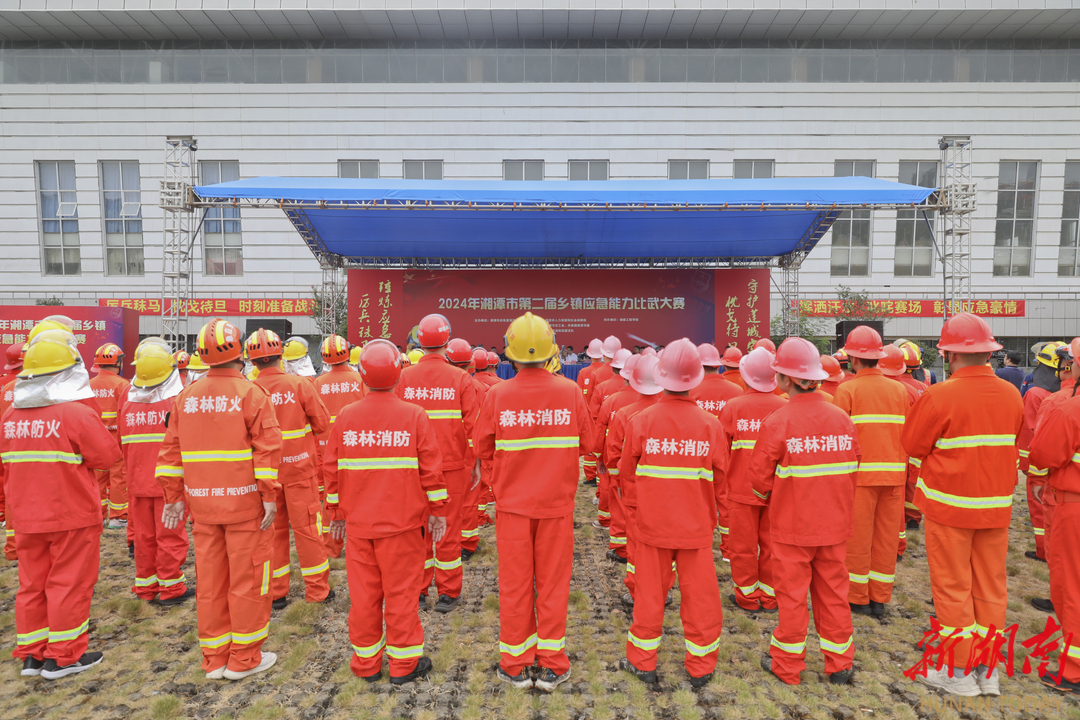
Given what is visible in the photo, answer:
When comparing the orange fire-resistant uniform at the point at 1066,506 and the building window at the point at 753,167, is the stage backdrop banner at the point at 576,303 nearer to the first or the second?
the building window at the point at 753,167

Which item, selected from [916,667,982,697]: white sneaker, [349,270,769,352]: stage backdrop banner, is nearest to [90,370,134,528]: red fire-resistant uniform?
[916,667,982,697]: white sneaker

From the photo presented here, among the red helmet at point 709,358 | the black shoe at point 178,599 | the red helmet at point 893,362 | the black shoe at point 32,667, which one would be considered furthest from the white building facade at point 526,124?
the black shoe at point 32,667

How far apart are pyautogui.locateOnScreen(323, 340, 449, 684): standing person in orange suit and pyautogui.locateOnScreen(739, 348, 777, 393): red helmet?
97.3 inches

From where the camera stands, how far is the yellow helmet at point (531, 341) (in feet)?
11.3

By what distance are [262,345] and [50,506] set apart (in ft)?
5.58

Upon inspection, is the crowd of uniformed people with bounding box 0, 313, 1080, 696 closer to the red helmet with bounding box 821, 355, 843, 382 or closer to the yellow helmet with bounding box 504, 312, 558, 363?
the yellow helmet with bounding box 504, 312, 558, 363

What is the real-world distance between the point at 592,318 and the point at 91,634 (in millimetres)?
13838

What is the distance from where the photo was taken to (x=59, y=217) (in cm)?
2052

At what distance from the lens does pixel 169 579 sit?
180 inches

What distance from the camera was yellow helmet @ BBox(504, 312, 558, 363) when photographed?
11.3 feet

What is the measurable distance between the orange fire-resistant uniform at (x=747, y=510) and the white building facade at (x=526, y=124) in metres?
18.2

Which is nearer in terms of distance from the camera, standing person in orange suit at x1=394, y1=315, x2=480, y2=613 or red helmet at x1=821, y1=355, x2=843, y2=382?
standing person in orange suit at x1=394, y1=315, x2=480, y2=613

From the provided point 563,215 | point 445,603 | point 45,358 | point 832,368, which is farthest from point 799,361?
point 563,215

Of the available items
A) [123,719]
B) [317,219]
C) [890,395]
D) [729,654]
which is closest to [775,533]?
[729,654]
